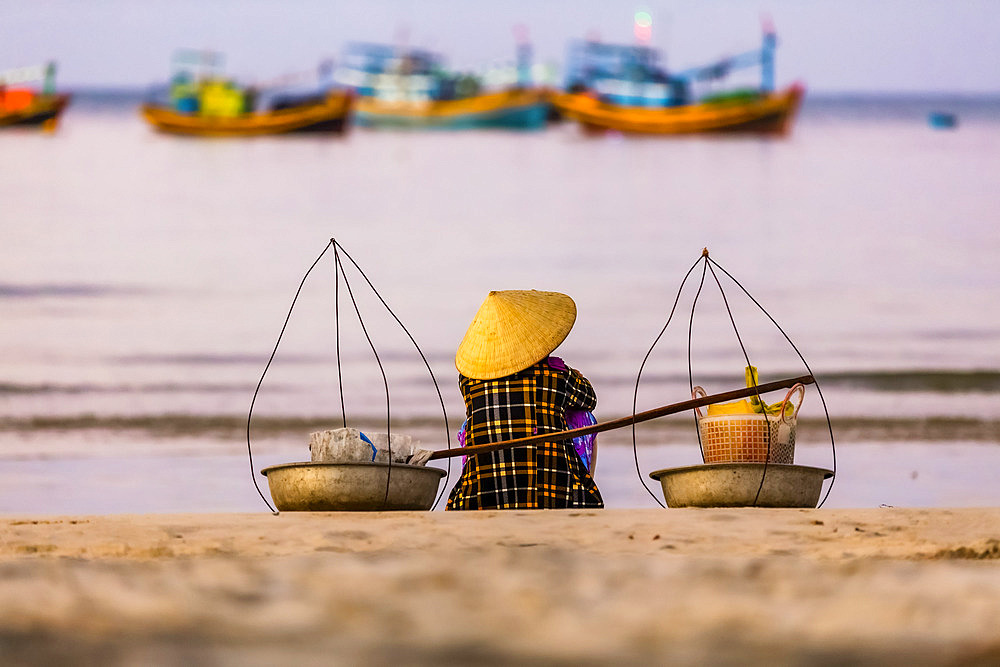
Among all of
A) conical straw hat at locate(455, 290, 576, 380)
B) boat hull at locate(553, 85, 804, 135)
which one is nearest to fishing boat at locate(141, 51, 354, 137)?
boat hull at locate(553, 85, 804, 135)

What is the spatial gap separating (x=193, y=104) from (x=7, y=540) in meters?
14.6

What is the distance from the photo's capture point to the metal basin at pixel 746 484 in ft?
9.25

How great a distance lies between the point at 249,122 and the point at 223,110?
1.22ft

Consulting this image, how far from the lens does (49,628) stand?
126cm

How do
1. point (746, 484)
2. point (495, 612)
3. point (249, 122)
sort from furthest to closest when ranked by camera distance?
point (249, 122), point (746, 484), point (495, 612)

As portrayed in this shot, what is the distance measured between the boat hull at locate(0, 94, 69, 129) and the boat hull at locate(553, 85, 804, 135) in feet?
23.2

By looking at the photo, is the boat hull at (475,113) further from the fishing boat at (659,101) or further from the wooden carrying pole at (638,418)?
the wooden carrying pole at (638,418)

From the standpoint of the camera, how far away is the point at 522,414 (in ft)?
9.98

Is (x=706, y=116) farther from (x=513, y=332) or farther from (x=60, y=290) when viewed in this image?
(x=513, y=332)

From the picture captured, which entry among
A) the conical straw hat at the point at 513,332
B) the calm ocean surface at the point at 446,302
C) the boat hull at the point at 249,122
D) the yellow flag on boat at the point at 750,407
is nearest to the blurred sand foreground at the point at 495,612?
the yellow flag on boat at the point at 750,407

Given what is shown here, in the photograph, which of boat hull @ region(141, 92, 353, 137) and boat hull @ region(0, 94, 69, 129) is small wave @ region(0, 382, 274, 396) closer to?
boat hull @ region(0, 94, 69, 129)

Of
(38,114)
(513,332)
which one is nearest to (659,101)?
(38,114)

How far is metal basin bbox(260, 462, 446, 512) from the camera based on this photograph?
283 cm

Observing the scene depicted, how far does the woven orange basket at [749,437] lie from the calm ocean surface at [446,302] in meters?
1.73
